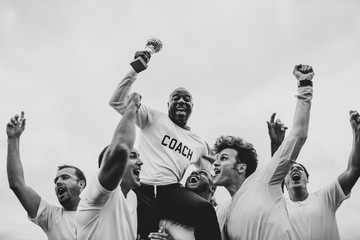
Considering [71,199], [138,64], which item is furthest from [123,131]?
[71,199]

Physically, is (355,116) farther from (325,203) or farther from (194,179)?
(194,179)

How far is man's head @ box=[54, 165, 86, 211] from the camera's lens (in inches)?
267

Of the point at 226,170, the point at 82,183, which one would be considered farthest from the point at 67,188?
the point at 226,170

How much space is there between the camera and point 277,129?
18.7ft

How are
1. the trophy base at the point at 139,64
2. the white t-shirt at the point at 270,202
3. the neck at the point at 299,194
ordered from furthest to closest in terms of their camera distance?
1. the neck at the point at 299,194
2. the trophy base at the point at 139,64
3. the white t-shirt at the point at 270,202

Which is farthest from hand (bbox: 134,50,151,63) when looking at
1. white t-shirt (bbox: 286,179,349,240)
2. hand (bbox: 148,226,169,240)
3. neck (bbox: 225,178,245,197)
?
white t-shirt (bbox: 286,179,349,240)

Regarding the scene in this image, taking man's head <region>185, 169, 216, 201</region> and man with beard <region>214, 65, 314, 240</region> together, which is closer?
man with beard <region>214, 65, 314, 240</region>

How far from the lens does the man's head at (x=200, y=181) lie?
6.35 m

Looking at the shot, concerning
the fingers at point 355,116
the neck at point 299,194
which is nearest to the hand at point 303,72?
the fingers at point 355,116

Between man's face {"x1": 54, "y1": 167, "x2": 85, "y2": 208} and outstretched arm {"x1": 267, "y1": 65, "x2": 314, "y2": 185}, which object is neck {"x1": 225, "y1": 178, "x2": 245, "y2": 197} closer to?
outstretched arm {"x1": 267, "y1": 65, "x2": 314, "y2": 185}

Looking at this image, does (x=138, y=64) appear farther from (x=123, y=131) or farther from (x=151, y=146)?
(x=123, y=131)

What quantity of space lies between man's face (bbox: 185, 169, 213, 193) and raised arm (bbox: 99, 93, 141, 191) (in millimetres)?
2629

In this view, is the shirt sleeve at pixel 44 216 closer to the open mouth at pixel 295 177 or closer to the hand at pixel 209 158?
the hand at pixel 209 158

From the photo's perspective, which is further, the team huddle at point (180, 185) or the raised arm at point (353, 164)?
the raised arm at point (353, 164)
